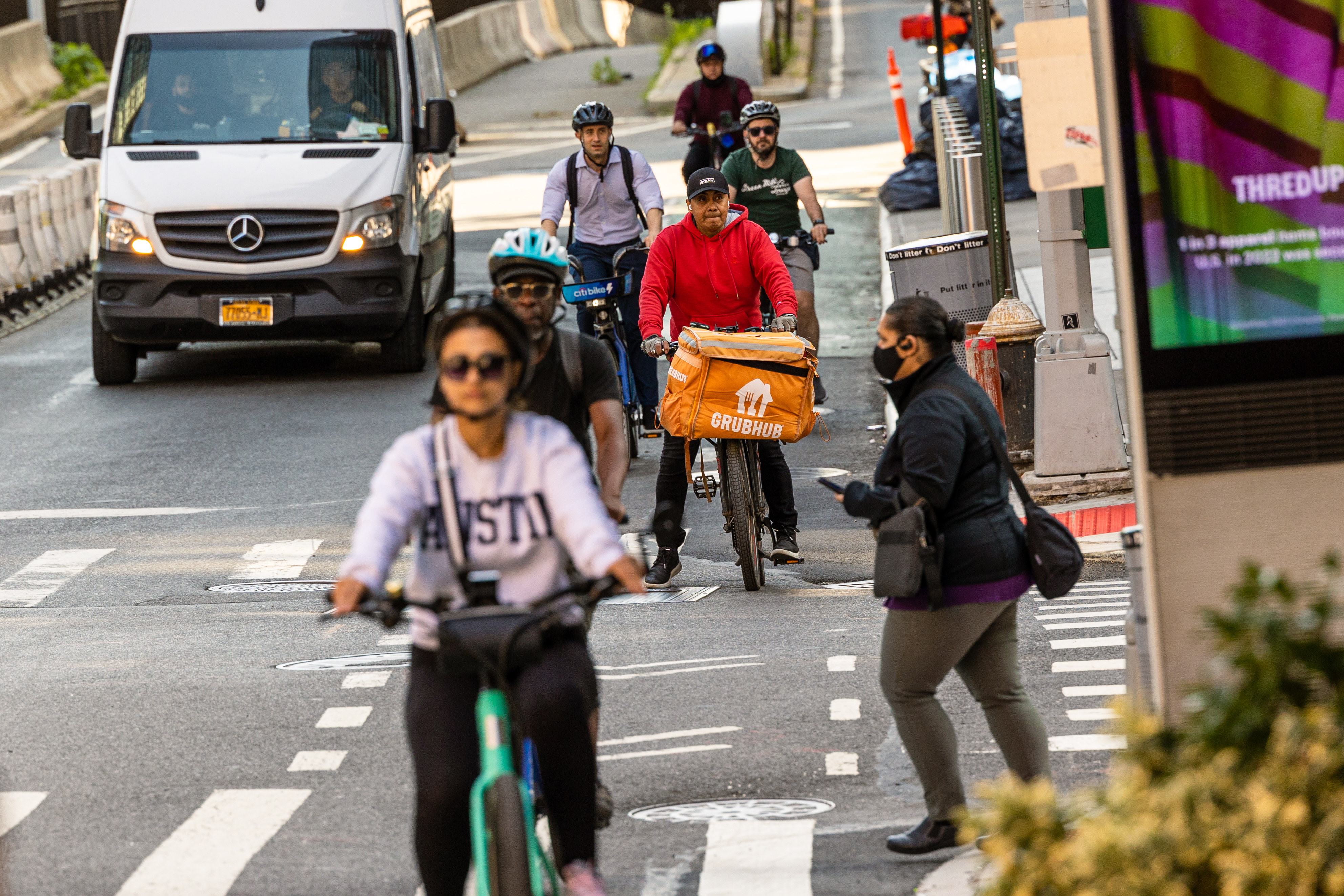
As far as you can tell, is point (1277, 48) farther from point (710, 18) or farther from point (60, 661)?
point (710, 18)

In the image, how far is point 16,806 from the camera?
6.70m

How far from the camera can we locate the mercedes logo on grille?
15.7m

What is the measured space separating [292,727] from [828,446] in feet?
21.0

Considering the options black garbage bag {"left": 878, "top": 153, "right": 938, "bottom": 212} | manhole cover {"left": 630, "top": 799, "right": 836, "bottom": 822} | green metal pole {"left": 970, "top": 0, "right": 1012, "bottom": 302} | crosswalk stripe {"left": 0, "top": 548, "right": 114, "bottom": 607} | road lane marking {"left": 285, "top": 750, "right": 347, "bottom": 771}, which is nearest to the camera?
manhole cover {"left": 630, "top": 799, "right": 836, "bottom": 822}

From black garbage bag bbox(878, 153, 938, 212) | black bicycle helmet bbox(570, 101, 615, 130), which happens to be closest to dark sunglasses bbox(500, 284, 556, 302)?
black bicycle helmet bbox(570, 101, 615, 130)

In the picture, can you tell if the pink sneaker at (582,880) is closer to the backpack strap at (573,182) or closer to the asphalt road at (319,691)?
the asphalt road at (319,691)

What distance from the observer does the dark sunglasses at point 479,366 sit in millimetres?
4582

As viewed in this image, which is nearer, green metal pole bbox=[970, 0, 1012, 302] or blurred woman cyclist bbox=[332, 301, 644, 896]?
blurred woman cyclist bbox=[332, 301, 644, 896]

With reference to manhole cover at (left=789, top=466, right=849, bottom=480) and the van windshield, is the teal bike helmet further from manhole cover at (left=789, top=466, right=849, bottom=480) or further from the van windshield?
the van windshield

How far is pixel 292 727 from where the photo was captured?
764 cm

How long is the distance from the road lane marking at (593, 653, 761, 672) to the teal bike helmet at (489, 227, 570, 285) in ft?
8.52

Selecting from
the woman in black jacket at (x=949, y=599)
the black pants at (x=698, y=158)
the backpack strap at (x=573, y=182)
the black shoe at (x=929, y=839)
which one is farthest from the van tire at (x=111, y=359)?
the black shoe at (x=929, y=839)

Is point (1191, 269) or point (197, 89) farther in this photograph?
point (197, 89)

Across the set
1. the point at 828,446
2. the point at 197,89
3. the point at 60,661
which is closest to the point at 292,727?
the point at 60,661
